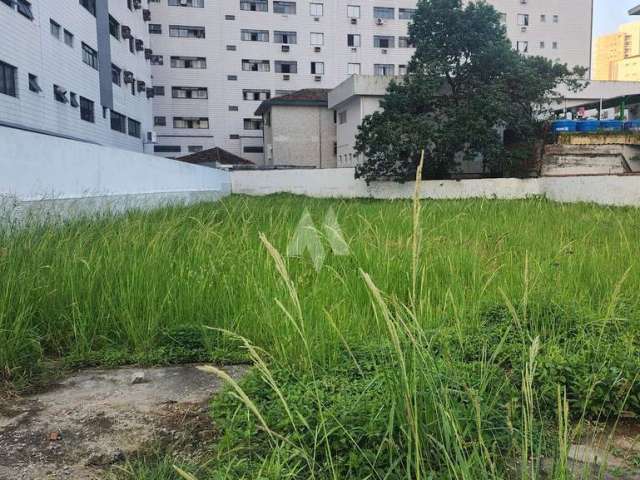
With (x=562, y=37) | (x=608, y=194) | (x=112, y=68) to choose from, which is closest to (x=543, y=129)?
(x=608, y=194)

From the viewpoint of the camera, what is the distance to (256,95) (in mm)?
44406

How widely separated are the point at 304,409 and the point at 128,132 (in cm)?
3239

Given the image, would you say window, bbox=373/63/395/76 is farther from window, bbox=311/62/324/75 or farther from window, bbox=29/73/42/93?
window, bbox=29/73/42/93

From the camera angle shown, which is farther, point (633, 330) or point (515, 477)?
point (633, 330)

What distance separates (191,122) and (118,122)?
14.2m

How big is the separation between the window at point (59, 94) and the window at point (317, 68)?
26803mm

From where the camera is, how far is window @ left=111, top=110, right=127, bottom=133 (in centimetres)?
2883

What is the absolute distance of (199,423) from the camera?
2219 millimetres

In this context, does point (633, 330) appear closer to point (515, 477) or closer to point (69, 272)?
point (515, 477)

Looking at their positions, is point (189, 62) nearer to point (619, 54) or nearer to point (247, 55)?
point (247, 55)

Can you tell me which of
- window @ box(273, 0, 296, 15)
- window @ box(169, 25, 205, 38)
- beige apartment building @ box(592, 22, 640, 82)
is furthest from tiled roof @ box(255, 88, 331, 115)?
beige apartment building @ box(592, 22, 640, 82)

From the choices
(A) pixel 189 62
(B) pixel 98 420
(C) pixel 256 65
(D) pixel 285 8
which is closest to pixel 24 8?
(B) pixel 98 420

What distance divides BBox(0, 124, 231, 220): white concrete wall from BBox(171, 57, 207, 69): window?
106ft

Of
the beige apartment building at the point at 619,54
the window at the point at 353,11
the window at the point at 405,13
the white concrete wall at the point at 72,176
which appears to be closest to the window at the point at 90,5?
the white concrete wall at the point at 72,176
